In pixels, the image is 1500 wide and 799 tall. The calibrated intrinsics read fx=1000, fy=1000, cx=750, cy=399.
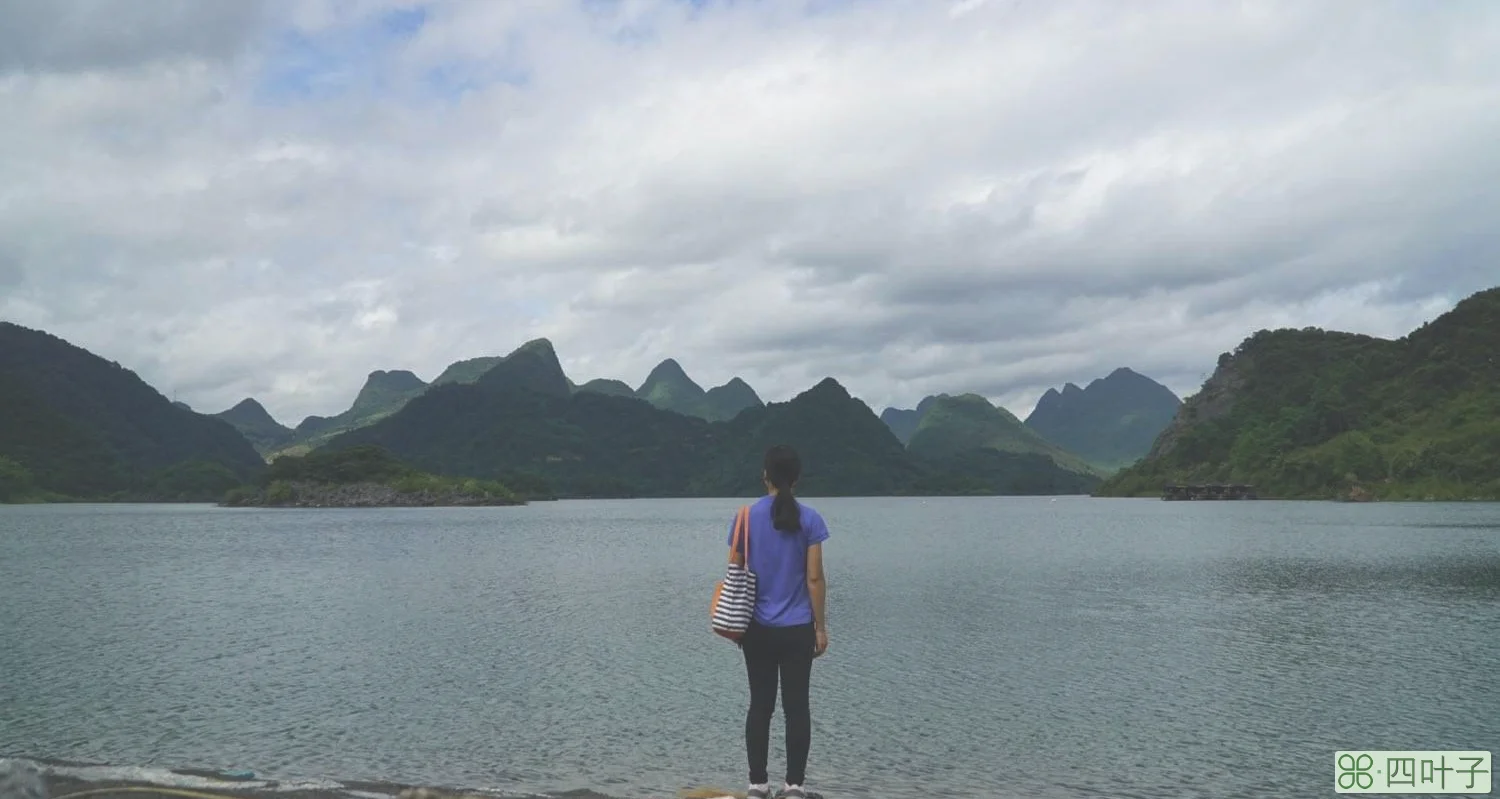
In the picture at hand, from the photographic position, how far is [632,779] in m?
19.7

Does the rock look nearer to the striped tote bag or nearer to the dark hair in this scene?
the striped tote bag

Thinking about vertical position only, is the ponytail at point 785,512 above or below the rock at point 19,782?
above

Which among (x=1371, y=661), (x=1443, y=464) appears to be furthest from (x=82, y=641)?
(x=1443, y=464)

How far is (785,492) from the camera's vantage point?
12.3 meters

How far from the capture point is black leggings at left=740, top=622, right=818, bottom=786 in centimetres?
1262

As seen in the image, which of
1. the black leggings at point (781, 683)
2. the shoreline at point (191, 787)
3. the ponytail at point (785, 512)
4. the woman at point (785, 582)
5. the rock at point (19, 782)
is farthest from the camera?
the black leggings at point (781, 683)

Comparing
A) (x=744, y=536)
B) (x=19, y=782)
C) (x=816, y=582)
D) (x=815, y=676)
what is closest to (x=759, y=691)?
(x=816, y=582)

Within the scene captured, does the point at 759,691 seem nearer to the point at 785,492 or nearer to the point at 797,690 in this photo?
the point at 797,690

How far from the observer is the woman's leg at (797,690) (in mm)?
12617

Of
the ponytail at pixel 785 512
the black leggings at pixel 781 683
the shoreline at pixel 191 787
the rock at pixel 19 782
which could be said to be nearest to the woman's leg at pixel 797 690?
the black leggings at pixel 781 683

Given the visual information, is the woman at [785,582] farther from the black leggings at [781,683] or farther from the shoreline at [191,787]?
the shoreline at [191,787]

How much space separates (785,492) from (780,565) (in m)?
0.94

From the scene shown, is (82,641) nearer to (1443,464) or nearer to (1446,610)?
(1446,610)

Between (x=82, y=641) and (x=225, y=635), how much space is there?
477 cm
